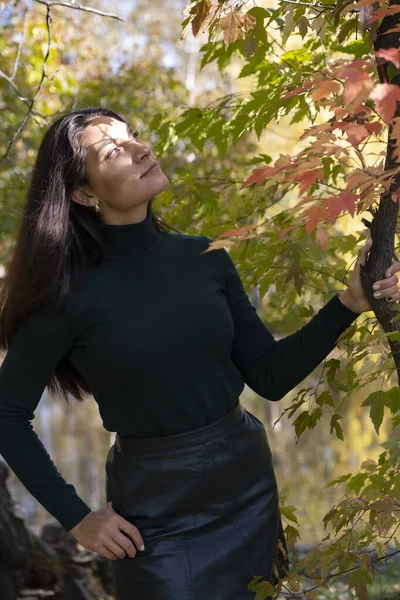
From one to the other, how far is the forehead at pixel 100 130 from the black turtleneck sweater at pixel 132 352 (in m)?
0.21

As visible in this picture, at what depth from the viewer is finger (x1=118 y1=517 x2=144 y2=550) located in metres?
1.88

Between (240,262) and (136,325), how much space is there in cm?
63

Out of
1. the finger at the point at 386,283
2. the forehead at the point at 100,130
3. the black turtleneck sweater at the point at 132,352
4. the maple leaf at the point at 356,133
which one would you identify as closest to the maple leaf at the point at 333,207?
the maple leaf at the point at 356,133

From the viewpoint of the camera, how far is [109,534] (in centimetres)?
188

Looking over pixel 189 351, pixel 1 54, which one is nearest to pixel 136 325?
pixel 189 351

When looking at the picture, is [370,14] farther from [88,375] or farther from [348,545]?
[348,545]

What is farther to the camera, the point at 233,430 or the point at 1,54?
the point at 1,54

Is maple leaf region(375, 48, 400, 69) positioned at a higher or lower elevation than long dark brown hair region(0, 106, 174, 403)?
→ higher

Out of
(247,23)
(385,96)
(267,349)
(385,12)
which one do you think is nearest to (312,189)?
(267,349)

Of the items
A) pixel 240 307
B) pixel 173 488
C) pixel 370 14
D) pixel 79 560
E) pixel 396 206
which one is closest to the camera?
pixel 370 14

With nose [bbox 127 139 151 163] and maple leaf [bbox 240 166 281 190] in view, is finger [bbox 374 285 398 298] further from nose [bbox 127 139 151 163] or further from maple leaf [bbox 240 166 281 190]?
nose [bbox 127 139 151 163]

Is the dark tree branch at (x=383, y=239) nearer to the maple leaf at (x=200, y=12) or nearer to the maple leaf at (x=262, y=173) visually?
the maple leaf at (x=262, y=173)

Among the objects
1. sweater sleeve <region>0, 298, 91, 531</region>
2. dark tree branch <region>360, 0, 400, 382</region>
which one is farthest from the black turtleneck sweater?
dark tree branch <region>360, 0, 400, 382</region>

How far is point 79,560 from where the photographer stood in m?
3.94
